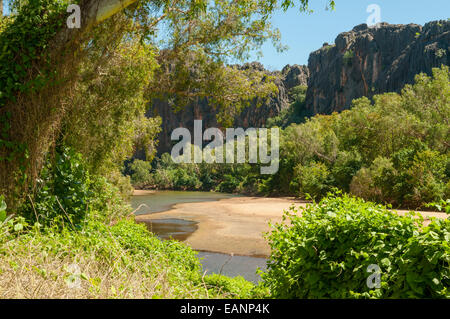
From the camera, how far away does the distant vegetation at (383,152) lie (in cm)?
2216

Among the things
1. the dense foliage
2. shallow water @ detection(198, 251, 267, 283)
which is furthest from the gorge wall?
the dense foliage

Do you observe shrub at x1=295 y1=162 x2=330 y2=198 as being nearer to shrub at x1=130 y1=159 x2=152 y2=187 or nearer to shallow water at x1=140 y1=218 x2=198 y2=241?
shallow water at x1=140 y1=218 x2=198 y2=241

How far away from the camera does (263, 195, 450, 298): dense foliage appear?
3145mm

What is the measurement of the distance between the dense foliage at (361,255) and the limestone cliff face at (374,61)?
54096 millimetres

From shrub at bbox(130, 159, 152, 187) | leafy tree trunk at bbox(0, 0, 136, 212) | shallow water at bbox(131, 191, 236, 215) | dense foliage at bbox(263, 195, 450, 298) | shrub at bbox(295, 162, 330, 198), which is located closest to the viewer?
dense foliage at bbox(263, 195, 450, 298)

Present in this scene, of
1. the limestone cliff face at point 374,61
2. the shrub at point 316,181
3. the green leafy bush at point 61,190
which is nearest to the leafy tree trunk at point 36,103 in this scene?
the green leafy bush at point 61,190

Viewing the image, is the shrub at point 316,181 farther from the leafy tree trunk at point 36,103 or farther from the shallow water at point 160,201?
the leafy tree trunk at point 36,103

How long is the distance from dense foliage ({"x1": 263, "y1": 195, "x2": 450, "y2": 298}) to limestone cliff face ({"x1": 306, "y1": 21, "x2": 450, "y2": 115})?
5410 cm

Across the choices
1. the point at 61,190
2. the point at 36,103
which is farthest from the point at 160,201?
the point at 36,103
